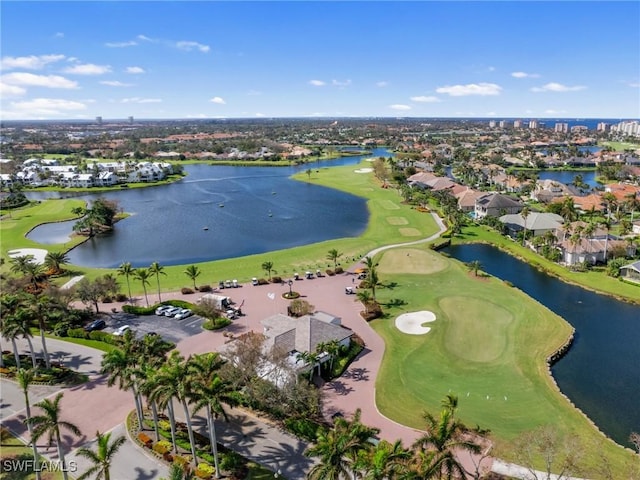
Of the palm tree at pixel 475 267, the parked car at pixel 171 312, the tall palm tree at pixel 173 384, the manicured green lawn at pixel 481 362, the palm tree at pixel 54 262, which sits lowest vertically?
the manicured green lawn at pixel 481 362

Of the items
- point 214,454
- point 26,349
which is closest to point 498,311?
point 214,454

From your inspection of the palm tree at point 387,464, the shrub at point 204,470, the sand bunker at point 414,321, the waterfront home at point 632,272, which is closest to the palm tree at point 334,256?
the sand bunker at point 414,321

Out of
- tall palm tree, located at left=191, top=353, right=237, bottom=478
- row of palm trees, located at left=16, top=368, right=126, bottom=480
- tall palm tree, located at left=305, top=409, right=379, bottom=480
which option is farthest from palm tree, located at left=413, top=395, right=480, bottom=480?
row of palm trees, located at left=16, top=368, right=126, bottom=480

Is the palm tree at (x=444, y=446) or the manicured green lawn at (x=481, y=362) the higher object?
the palm tree at (x=444, y=446)

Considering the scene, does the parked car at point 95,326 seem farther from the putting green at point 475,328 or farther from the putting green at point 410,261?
the putting green at point 410,261

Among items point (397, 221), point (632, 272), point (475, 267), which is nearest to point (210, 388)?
point (475, 267)

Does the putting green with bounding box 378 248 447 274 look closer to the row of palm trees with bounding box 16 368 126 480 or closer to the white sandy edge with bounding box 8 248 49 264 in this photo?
the row of palm trees with bounding box 16 368 126 480
